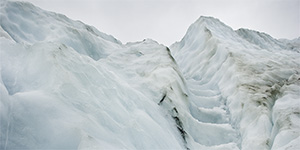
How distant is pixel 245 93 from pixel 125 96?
16.2ft

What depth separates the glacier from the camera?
17.0 feet

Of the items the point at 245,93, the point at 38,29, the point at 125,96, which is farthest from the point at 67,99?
the point at 245,93

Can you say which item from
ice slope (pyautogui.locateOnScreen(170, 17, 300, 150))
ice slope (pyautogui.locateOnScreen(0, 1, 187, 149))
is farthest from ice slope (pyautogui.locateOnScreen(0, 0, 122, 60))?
ice slope (pyautogui.locateOnScreen(170, 17, 300, 150))

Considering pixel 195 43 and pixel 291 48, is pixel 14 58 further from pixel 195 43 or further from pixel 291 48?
pixel 291 48

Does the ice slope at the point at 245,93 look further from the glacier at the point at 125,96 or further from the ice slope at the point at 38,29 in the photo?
the ice slope at the point at 38,29

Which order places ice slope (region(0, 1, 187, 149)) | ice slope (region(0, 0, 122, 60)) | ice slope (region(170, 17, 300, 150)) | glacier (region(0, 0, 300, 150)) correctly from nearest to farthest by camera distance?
ice slope (region(0, 1, 187, 149)), glacier (region(0, 0, 300, 150)), ice slope (region(170, 17, 300, 150)), ice slope (region(0, 0, 122, 60))

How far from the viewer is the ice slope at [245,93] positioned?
25.8 feet

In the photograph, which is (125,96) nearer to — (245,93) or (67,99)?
(67,99)

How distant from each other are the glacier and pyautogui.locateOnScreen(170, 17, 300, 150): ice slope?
41 mm

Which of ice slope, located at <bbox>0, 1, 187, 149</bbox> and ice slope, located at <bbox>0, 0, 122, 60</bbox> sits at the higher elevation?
ice slope, located at <bbox>0, 1, 187, 149</bbox>

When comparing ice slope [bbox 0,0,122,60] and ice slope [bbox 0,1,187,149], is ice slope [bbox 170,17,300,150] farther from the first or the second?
ice slope [bbox 0,0,122,60]

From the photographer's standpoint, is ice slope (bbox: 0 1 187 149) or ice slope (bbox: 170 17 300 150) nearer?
ice slope (bbox: 0 1 187 149)

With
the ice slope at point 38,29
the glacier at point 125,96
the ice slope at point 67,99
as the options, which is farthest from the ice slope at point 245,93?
the ice slope at point 38,29

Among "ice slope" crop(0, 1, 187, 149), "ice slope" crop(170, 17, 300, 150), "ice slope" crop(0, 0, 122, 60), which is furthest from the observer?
"ice slope" crop(0, 0, 122, 60)
